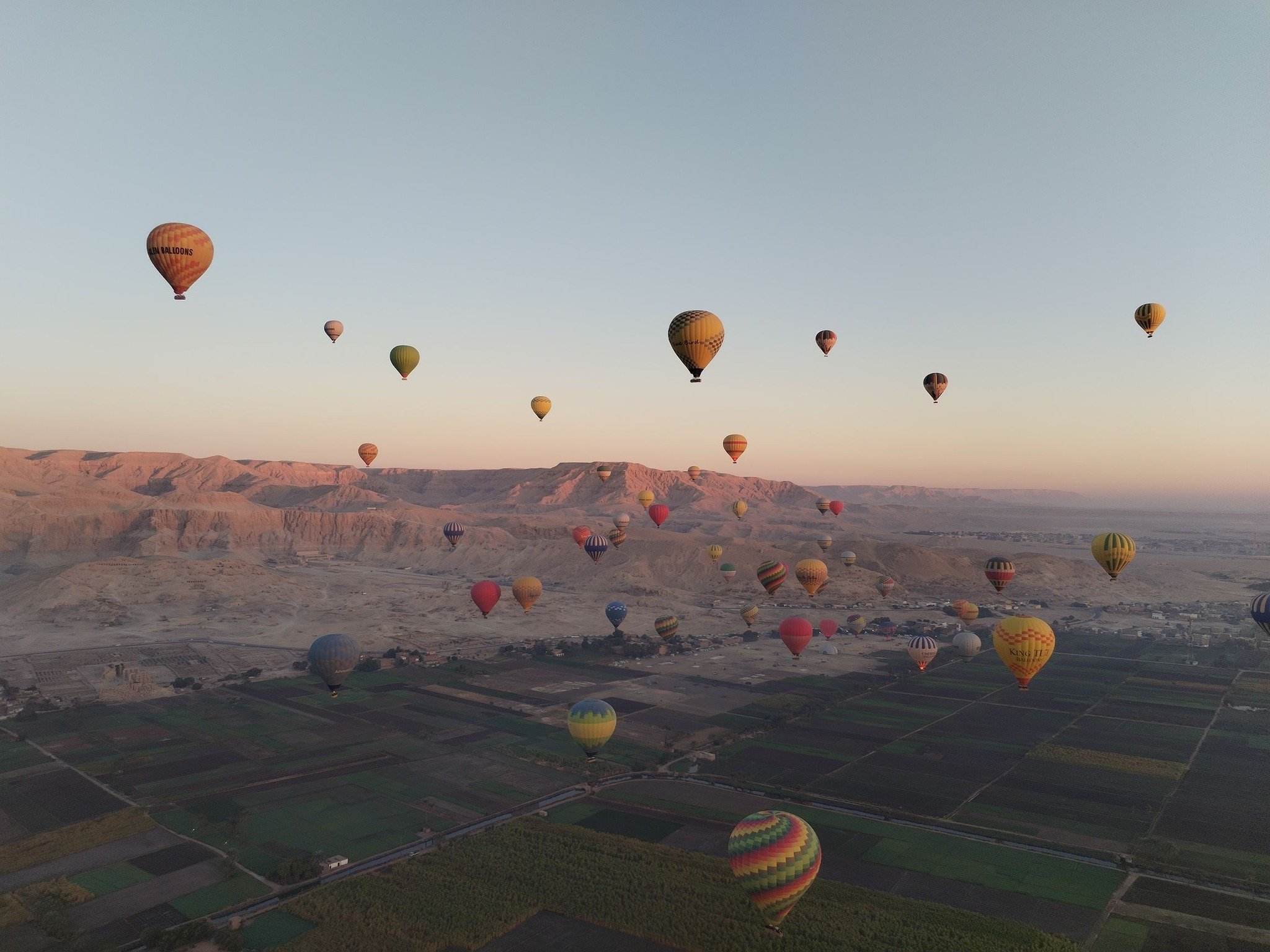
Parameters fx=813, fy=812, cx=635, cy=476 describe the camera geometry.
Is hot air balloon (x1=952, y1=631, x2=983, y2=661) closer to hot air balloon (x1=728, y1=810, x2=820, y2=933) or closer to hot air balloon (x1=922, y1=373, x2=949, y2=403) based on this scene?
hot air balloon (x1=922, y1=373, x2=949, y2=403)

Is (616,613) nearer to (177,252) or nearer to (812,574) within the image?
(812,574)

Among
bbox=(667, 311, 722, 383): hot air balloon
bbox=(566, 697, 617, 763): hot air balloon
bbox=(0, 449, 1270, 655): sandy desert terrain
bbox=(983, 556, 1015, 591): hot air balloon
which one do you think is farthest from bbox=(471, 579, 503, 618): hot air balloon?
bbox=(983, 556, 1015, 591): hot air balloon

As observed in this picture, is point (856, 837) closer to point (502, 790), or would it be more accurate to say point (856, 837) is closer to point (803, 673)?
point (502, 790)

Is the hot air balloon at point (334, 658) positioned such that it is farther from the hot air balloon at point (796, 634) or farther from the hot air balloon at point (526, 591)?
the hot air balloon at point (796, 634)

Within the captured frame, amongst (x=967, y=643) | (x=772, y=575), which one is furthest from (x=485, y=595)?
(x=967, y=643)

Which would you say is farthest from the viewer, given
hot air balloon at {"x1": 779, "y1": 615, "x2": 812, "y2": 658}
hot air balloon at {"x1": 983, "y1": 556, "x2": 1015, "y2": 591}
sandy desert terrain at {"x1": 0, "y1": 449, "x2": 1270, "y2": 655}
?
sandy desert terrain at {"x1": 0, "y1": 449, "x2": 1270, "y2": 655}
